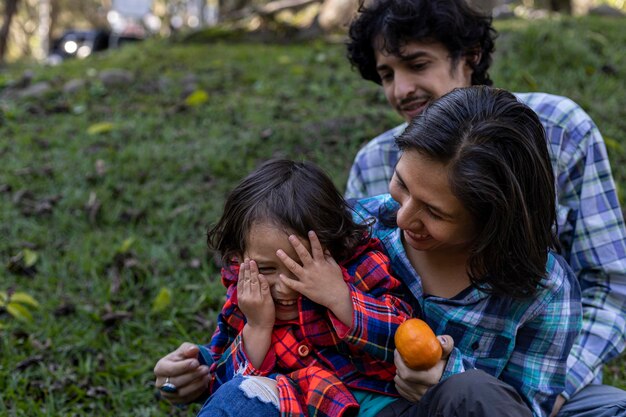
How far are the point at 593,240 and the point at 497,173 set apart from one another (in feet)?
2.64

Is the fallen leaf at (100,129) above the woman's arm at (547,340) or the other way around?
the other way around

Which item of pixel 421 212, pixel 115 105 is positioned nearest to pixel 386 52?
pixel 421 212

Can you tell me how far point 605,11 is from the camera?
34.8ft

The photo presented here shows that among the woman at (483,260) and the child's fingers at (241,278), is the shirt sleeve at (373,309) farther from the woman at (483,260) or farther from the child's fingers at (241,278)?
the child's fingers at (241,278)

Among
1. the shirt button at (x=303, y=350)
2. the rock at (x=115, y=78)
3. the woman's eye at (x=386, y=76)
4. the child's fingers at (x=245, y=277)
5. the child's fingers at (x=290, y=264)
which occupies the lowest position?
the rock at (x=115, y=78)

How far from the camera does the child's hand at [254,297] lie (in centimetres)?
191

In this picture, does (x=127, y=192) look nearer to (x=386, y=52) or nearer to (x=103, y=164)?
(x=103, y=164)

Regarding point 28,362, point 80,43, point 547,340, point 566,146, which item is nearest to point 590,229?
point 566,146

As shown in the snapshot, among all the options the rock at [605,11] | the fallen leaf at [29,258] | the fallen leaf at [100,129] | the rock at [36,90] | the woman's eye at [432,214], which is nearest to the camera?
the woman's eye at [432,214]

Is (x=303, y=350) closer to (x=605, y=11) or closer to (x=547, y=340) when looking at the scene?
(x=547, y=340)

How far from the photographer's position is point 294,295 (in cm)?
197

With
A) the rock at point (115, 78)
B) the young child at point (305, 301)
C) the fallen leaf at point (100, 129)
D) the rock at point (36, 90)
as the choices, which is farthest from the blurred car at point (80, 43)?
the young child at point (305, 301)

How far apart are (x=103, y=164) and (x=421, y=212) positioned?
3.85 meters

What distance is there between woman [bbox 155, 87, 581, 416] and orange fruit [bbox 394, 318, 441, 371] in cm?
4
